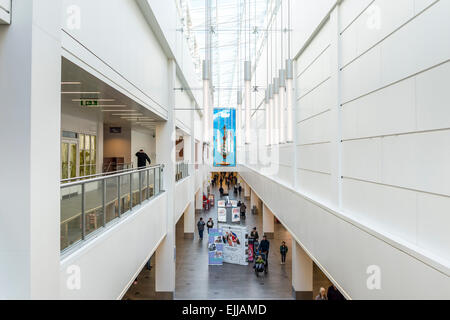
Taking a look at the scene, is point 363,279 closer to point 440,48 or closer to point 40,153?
point 440,48

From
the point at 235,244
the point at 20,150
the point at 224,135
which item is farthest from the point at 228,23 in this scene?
the point at 20,150

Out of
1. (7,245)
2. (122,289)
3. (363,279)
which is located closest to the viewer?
(7,245)

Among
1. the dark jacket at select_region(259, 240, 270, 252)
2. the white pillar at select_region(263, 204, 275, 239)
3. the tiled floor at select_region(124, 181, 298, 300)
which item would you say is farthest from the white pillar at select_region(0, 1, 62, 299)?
the white pillar at select_region(263, 204, 275, 239)

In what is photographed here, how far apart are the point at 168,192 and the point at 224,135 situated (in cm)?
1223

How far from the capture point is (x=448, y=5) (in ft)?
9.78

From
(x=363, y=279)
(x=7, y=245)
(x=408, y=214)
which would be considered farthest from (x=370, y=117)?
(x=7, y=245)

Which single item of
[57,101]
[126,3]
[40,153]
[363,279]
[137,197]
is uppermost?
[126,3]

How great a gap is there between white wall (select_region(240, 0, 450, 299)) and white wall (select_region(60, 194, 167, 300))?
3.73 metres

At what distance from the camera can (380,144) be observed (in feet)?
14.5

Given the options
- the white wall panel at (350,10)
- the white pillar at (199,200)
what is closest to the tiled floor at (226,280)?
the white wall panel at (350,10)

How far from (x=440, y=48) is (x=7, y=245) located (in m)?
4.35

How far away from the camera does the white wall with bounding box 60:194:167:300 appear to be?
3.73 meters

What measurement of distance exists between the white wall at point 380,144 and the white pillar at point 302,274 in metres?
2.36

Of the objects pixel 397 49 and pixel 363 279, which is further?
pixel 363 279
